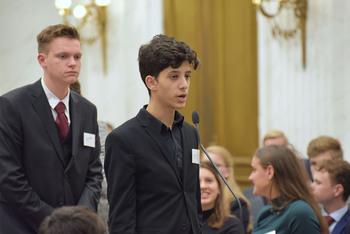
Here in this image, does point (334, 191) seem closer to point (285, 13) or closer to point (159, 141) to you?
point (159, 141)

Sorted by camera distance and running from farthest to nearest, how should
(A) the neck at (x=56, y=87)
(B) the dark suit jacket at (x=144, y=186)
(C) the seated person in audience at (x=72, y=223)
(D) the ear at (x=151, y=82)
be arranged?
(A) the neck at (x=56, y=87) < (D) the ear at (x=151, y=82) < (B) the dark suit jacket at (x=144, y=186) < (C) the seated person in audience at (x=72, y=223)

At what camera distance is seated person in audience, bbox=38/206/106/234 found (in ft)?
6.06

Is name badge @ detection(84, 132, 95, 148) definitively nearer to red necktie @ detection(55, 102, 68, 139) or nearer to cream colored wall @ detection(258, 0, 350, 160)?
red necktie @ detection(55, 102, 68, 139)

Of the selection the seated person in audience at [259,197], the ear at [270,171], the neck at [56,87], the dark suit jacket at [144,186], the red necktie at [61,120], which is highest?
the neck at [56,87]

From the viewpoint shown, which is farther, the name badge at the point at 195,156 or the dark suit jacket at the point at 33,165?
the dark suit jacket at the point at 33,165

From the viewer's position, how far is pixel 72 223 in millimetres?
1855

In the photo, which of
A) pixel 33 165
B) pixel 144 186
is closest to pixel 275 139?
pixel 33 165

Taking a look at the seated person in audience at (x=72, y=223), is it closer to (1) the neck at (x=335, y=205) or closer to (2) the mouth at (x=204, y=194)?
(2) the mouth at (x=204, y=194)

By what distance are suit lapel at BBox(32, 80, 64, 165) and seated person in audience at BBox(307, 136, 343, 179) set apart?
103 inches

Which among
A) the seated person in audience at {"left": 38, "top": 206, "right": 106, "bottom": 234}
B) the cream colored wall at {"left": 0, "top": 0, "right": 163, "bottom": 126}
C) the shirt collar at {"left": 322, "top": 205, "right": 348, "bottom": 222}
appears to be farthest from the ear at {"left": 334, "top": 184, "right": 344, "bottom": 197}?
the cream colored wall at {"left": 0, "top": 0, "right": 163, "bottom": 126}

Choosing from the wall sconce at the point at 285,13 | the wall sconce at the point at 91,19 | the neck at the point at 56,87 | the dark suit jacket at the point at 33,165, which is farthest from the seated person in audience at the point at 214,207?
the wall sconce at the point at 91,19

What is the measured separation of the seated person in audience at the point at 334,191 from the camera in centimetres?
400

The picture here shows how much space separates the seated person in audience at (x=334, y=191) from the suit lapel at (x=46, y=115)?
1.89 m

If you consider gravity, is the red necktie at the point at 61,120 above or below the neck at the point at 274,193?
above
